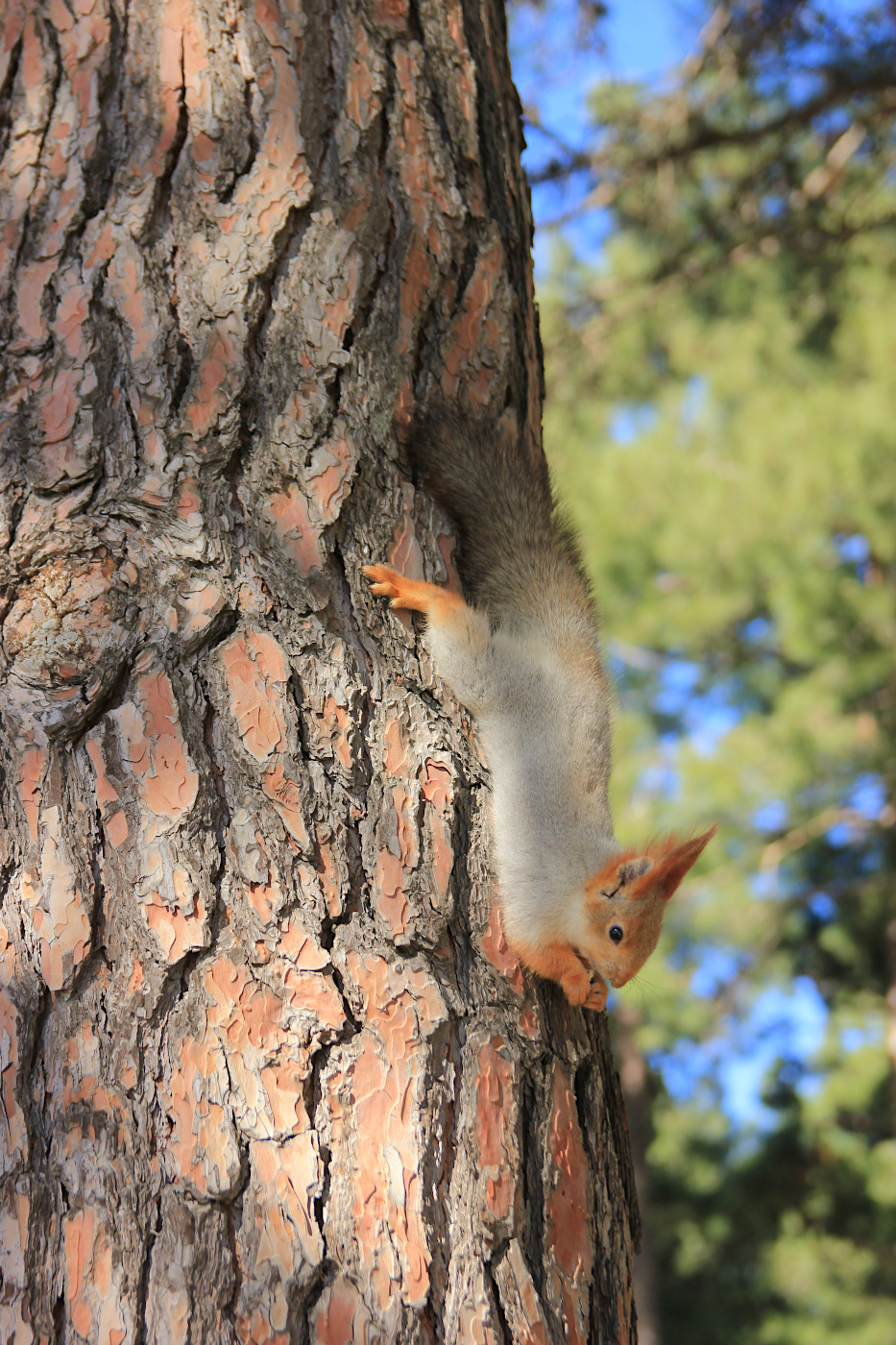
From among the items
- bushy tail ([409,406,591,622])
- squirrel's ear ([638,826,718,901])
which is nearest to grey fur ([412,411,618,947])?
bushy tail ([409,406,591,622])

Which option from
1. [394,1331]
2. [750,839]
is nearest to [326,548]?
[394,1331]

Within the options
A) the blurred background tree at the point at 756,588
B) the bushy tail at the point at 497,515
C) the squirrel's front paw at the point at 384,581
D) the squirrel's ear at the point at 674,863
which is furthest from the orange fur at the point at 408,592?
the blurred background tree at the point at 756,588

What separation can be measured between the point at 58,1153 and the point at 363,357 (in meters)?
1.22

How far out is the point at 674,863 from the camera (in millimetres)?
2078

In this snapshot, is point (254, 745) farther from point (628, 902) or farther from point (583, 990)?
point (628, 902)

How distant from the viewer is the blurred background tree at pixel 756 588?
545 cm

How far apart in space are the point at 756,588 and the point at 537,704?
7.35 meters

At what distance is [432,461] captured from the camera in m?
1.77

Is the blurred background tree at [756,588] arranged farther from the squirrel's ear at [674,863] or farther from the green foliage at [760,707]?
the squirrel's ear at [674,863]

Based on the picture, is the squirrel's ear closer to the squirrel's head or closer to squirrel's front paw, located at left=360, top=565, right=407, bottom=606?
the squirrel's head

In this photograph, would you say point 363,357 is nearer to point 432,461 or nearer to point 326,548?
point 432,461

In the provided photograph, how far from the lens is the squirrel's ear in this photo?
2033 mm

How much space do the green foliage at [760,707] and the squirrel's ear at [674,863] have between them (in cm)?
505

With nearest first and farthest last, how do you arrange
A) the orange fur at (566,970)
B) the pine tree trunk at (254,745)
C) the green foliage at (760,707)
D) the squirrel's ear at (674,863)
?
1. the pine tree trunk at (254,745)
2. the orange fur at (566,970)
3. the squirrel's ear at (674,863)
4. the green foliage at (760,707)
